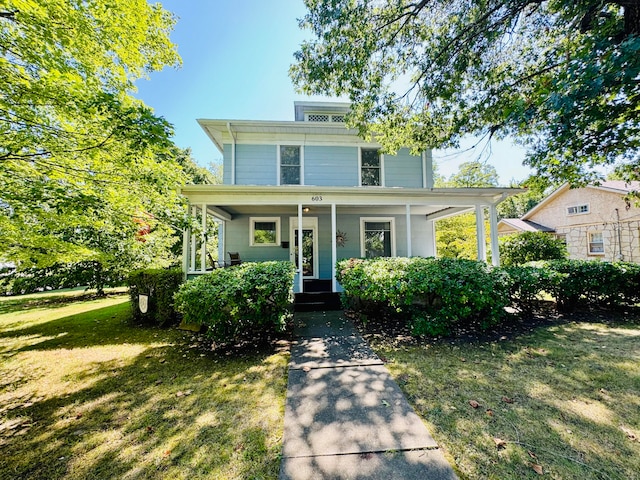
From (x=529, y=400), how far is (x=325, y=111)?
996cm

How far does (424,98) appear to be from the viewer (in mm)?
6266

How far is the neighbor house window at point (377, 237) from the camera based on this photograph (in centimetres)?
995

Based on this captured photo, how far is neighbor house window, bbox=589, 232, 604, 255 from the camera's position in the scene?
14695 mm

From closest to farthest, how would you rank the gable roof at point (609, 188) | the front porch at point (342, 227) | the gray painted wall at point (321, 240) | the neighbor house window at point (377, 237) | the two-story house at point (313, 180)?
the front porch at point (342, 227) → the two-story house at point (313, 180) → the gray painted wall at point (321, 240) → the neighbor house window at point (377, 237) → the gable roof at point (609, 188)

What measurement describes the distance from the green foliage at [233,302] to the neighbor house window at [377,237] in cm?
617

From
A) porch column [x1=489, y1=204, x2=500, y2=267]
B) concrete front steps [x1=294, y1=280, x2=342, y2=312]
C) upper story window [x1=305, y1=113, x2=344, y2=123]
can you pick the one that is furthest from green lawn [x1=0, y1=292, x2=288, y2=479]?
upper story window [x1=305, y1=113, x2=344, y2=123]

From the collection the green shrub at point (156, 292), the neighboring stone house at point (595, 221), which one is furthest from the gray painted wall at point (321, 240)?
the neighboring stone house at point (595, 221)

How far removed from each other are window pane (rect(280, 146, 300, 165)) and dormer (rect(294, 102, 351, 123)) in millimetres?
1521

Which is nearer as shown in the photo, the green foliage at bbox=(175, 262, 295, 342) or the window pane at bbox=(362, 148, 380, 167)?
the green foliage at bbox=(175, 262, 295, 342)

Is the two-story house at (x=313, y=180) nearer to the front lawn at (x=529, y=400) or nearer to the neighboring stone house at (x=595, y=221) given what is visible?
the front lawn at (x=529, y=400)

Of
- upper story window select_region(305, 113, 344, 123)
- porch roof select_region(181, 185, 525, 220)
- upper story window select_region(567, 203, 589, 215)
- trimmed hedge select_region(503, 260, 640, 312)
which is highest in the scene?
upper story window select_region(305, 113, 344, 123)

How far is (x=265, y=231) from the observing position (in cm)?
961

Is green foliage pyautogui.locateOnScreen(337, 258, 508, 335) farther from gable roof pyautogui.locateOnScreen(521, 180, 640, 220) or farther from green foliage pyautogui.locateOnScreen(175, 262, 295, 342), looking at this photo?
gable roof pyautogui.locateOnScreen(521, 180, 640, 220)

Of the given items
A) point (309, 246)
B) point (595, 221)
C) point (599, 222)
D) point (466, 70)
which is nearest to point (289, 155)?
point (309, 246)
